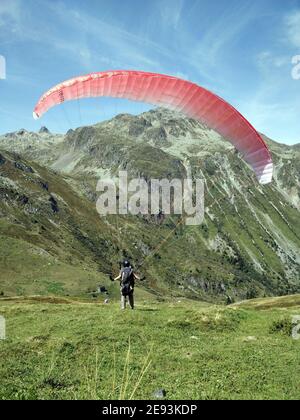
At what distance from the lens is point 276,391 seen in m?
14.5

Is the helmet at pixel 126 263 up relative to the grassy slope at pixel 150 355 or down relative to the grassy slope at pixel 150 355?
up

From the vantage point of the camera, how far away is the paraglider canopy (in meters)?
21.8

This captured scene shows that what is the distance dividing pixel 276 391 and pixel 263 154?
12963 mm

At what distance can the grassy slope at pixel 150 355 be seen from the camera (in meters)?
13.9

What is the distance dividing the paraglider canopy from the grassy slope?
327 inches

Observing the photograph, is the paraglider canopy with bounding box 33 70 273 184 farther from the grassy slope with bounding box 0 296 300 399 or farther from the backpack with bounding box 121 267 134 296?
the backpack with bounding box 121 267 134 296

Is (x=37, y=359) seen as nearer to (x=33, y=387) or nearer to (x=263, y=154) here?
(x=33, y=387)

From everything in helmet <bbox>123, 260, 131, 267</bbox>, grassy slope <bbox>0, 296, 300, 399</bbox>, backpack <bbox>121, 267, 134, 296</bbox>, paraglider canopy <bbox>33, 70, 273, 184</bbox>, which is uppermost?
paraglider canopy <bbox>33, 70, 273, 184</bbox>

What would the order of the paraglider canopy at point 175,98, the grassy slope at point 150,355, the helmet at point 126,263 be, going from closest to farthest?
the grassy slope at point 150,355 < the paraglider canopy at point 175,98 < the helmet at point 126,263

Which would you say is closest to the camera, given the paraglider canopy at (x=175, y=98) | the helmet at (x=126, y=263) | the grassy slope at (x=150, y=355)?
the grassy slope at (x=150, y=355)

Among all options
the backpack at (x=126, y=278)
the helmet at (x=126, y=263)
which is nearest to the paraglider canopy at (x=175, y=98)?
the helmet at (x=126, y=263)

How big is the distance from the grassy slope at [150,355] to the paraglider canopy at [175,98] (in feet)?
27.3

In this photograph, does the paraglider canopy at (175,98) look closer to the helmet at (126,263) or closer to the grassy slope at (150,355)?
the grassy slope at (150,355)

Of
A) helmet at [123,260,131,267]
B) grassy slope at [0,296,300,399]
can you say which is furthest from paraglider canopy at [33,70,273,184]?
helmet at [123,260,131,267]
